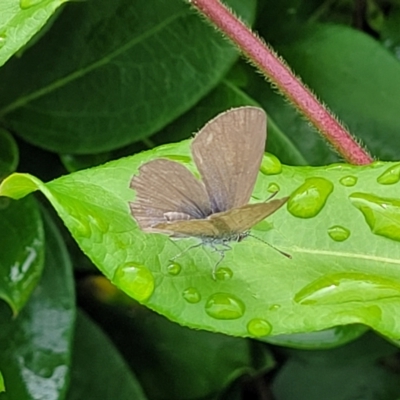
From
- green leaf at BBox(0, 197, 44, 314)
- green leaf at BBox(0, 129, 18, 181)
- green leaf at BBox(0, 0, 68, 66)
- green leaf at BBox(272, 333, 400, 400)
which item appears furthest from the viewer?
green leaf at BBox(272, 333, 400, 400)

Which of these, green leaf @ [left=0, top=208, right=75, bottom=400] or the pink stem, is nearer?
the pink stem

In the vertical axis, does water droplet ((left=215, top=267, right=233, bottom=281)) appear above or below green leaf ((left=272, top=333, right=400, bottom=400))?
above

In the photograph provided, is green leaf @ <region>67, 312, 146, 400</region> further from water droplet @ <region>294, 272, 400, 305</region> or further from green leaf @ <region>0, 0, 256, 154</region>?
water droplet @ <region>294, 272, 400, 305</region>

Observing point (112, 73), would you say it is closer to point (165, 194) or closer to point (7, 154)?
point (7, 154)

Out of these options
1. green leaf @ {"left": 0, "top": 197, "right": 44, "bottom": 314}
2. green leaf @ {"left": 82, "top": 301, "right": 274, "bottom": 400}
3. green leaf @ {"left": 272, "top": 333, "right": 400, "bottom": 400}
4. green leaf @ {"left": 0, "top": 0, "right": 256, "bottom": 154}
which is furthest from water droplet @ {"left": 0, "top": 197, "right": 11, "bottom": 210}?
green leaf @ {"left": 272, "top": 333, "right": 400, "bottom": 400}

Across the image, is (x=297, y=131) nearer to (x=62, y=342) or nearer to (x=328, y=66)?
(x=328, y=66)

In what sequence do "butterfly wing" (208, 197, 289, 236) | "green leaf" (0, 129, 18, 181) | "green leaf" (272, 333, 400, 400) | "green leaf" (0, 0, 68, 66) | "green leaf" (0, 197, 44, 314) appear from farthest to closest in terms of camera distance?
1. "green leaf" (272, 333, 400, 400)
2. "green leaf" (0, 129, 18, 181)
3. "green leaf" (0, 197, 44, 314)
4. "green leaf" (0, 0, 68, 66)
5. "butterfly wing" (208, 197, 289, 236)

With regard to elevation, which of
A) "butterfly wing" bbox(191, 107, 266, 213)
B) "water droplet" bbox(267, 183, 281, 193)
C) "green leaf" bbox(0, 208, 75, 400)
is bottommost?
"green leaf" bbox(0, 208, 75, 400)
